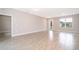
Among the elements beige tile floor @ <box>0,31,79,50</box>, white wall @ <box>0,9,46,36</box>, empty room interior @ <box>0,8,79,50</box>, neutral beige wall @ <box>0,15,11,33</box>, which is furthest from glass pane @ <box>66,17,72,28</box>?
neutral beige wall @ <box>0,15,11,33</box>

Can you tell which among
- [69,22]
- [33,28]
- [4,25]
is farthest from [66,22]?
[4,25]

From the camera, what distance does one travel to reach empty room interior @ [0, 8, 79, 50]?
5.40 m

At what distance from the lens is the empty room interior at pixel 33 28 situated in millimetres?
5398

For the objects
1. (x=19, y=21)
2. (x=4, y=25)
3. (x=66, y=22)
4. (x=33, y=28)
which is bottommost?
(x=33, y=28)

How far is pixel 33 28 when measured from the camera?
11.5 meters

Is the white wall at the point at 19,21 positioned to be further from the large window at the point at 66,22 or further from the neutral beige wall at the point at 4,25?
the large window at the point at 66,22

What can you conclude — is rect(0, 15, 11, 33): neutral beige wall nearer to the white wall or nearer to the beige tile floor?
the white wall

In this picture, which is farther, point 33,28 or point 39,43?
point 33,28

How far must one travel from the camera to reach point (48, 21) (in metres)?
15.9

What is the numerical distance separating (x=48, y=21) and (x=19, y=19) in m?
8.14

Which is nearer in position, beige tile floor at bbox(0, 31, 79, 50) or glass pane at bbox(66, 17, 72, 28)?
beige tile floor at bbox(0, 31, 79, 50)

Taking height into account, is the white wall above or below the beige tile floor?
above

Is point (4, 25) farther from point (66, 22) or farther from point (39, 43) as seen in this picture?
point (66, 22)
